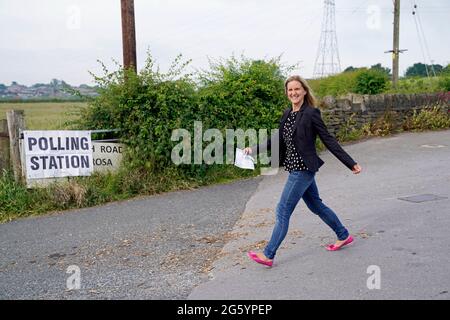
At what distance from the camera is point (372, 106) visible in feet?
45.8

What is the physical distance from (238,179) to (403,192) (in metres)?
3.46

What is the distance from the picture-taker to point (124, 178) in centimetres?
874

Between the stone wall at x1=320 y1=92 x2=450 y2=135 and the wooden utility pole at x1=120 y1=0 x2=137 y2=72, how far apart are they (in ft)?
18.5

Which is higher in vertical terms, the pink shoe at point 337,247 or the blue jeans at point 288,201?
the blue jeans at point 288,201

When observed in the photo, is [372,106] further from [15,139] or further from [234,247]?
[15,139]

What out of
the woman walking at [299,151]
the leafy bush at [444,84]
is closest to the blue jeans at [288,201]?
the woman walking at [299,151]

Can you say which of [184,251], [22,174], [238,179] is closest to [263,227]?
[184,251]

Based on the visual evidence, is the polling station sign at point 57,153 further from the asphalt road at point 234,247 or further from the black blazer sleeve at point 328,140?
the black blazer sleeve at point 328,140

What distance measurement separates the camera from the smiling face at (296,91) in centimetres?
460

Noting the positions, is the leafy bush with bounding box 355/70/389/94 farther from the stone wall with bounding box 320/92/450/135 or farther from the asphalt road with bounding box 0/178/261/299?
the asphalt road with bounding box 0/178/261/299

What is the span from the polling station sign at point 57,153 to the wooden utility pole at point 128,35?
6.35ft

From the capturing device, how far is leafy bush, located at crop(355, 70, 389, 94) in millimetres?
20312

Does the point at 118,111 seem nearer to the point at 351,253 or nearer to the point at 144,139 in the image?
the point at 144,139

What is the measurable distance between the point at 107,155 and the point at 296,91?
552 cm
